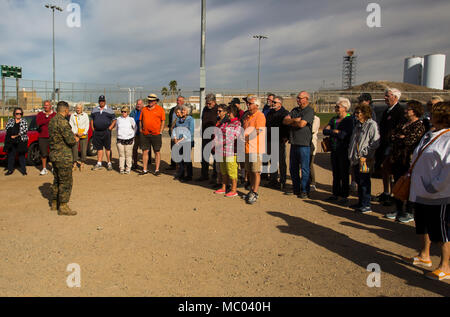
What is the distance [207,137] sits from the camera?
8.17 m

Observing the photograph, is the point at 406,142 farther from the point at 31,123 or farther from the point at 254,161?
the point at 31,123

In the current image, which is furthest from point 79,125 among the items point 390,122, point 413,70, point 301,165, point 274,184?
point 413,70

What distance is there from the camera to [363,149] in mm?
5770

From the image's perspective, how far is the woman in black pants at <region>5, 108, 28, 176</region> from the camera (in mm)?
8773

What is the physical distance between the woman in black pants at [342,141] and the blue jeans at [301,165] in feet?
1.70

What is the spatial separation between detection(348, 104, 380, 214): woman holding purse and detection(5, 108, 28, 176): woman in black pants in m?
8.06

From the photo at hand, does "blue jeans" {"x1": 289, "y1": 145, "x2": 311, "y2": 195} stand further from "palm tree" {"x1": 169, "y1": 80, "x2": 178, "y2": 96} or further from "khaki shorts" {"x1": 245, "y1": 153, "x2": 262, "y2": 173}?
"palm tree" {"x1": 169, "y1": 80, "x2": 178, "y2": 96}

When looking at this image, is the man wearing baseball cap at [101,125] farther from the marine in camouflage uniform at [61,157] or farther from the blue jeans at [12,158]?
the marine in camouflage uniform at [61,157]

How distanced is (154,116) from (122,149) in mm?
1275

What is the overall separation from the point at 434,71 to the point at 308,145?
65533 mm

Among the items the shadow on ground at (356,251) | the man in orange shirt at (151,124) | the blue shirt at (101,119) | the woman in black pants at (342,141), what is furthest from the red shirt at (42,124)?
the woman in black pants at (342,141)

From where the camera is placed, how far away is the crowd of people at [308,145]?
12.0ft
